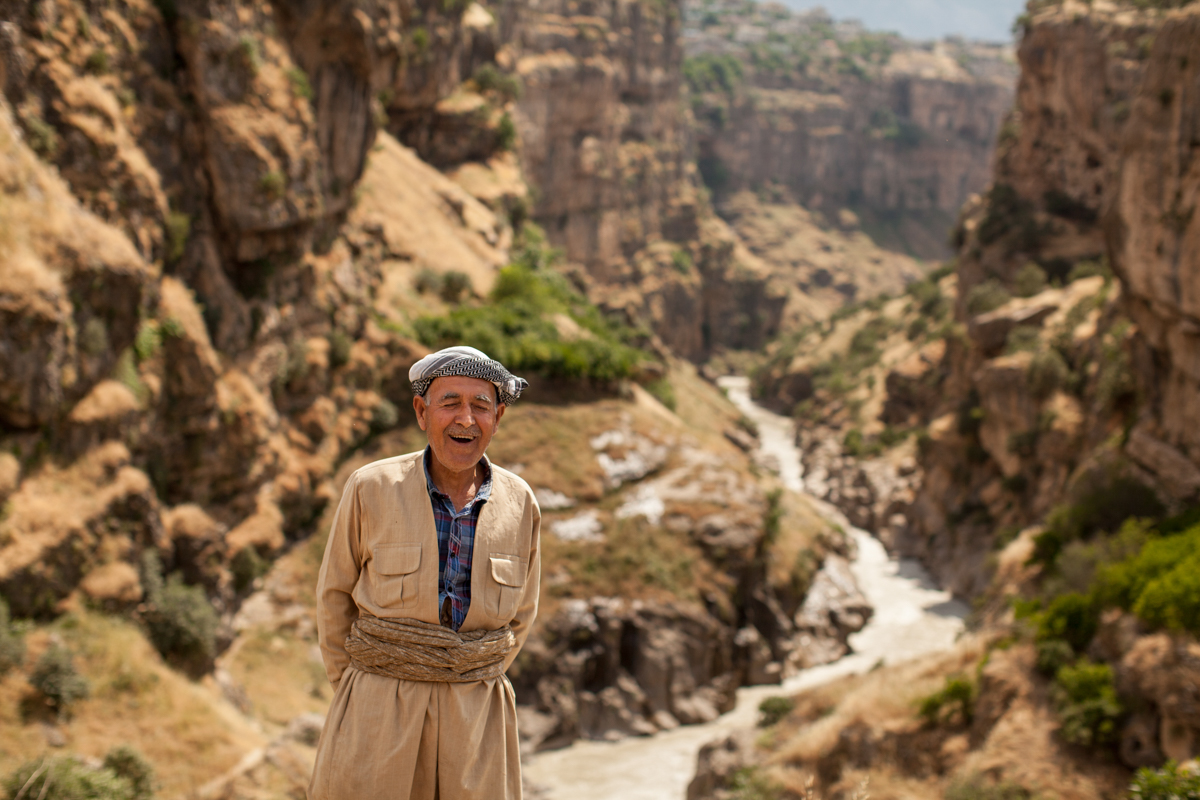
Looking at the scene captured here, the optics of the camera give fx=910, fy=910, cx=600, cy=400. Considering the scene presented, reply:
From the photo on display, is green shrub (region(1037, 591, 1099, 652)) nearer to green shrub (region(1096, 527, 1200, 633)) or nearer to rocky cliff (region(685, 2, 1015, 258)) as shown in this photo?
green shrub (region(1096, 527, 1200, 633))

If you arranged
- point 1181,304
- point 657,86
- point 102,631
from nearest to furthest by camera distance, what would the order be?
point 102,631
point 1181,304
point 657,86

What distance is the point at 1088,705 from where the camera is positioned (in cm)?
1573

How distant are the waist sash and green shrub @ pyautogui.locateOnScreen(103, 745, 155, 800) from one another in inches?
426

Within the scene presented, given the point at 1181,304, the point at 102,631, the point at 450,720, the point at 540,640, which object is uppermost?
the point at 450,720

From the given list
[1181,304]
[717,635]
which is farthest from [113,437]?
[1181,304]

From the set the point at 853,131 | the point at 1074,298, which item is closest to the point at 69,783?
the point at 1074,298

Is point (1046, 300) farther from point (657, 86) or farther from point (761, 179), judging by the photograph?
point (761, 179)

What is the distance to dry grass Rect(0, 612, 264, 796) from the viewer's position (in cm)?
1445

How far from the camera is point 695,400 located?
2547 inches

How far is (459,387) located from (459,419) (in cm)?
16

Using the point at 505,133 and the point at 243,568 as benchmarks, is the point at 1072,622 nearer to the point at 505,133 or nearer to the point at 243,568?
the point at 243,568

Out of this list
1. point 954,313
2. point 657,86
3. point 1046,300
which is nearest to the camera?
point 1046,300

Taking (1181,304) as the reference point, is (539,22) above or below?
above

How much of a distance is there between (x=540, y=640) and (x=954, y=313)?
136 feet
